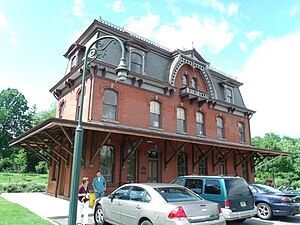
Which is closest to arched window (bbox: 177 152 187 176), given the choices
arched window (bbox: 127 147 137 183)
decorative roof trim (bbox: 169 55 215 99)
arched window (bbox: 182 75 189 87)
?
arched window (bbox: 127 147 137 183)

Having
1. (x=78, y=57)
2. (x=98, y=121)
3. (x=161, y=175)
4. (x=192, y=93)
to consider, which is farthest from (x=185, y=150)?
(x=78, y=57)

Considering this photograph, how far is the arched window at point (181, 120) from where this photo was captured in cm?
1919

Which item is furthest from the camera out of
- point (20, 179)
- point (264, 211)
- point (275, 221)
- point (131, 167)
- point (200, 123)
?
point (20, 179)

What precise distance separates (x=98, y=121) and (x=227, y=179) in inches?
335

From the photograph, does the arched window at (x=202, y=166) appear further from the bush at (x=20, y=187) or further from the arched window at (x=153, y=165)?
the bush at (x=20, y=187)

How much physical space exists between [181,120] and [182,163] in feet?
11.0

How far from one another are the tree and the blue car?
57.5m

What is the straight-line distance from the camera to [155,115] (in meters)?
17.8

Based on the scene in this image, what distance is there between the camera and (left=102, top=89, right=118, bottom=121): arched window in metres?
15.3

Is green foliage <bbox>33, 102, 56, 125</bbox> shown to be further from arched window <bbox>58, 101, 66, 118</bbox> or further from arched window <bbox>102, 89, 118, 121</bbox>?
arched window <bbox>102, 89, 118, 121</bbox>

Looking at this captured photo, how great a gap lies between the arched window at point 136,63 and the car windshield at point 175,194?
1159cm

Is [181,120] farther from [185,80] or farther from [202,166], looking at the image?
[202,166]

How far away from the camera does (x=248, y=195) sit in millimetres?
8586

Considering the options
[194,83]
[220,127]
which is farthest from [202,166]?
[194,83]
